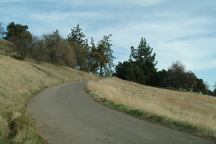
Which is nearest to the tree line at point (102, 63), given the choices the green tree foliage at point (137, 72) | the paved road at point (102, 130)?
the green tree foliage at point (137, 72)

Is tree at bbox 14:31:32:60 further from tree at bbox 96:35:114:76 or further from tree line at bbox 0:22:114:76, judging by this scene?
tree at bbox 96:35:114:76

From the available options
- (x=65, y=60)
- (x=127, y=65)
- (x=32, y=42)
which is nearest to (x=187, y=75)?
(x=127, y=65)

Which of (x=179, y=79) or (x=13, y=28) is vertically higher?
(x=13, y=28)

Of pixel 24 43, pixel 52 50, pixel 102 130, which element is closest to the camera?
pixel 102 130

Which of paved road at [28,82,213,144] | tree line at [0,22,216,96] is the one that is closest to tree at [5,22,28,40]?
tree line at [0,22,216,96]

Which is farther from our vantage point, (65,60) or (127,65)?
(127,65)

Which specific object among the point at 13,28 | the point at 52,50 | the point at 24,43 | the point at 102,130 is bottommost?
the point at 102,130

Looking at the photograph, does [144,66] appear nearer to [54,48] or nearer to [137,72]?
[137,72]

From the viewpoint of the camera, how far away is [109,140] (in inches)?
600

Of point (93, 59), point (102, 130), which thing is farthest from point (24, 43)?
point (102, 130)

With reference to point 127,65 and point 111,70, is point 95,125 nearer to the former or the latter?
point 127,65

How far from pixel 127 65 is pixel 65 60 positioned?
25042 millimetres

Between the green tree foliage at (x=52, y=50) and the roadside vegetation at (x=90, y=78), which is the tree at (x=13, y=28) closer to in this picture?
the roadside vegetation at (x=90, y=78)

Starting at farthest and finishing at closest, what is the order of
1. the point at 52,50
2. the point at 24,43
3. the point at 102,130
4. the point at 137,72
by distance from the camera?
the point at 137,72, the point at 52,50, the point at 24,43, the point at 102,130
